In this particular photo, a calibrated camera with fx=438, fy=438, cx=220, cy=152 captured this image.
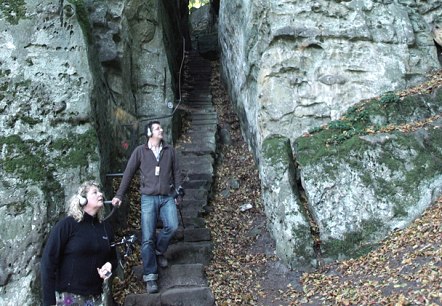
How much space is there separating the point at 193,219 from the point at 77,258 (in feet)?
14.4

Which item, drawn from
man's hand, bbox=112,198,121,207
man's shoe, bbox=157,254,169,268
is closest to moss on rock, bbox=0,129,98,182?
man's hand, bbox=112,198,121,207

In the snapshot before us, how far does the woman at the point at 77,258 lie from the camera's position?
4.08 metres

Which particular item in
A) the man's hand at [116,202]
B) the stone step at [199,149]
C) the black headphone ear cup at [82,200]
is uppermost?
the stone step at [199,149]

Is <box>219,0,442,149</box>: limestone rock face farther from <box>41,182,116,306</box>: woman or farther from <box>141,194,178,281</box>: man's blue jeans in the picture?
<box>41,182,116,306</box>: woman

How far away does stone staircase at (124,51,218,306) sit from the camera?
6.43m

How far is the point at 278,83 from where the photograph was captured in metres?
9.59

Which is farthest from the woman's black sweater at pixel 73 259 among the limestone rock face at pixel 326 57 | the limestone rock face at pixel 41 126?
the limestone rock face at pixel 326 57

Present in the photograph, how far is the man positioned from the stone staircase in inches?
13.1

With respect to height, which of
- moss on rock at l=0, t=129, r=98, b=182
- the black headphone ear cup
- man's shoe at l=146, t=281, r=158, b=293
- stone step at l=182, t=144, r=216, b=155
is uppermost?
moss on rock at l=0, t=129, r=98, b=182

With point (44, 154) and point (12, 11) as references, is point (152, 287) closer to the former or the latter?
point (44, 154)

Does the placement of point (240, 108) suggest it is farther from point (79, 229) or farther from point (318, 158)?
point (79, 229)

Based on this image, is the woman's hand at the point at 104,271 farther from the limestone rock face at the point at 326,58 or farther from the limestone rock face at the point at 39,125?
the limestone rock face at the point at 326,58

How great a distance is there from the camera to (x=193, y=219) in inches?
335

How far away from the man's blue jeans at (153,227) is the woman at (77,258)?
2052 mm
